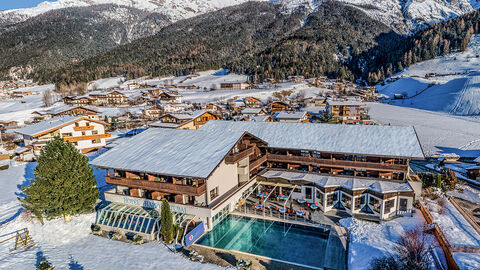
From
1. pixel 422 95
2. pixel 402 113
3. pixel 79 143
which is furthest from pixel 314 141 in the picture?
pixel 422 95

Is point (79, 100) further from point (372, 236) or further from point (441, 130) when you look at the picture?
point (441, 130)

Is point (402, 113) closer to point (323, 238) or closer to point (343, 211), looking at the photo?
point (343, 211)

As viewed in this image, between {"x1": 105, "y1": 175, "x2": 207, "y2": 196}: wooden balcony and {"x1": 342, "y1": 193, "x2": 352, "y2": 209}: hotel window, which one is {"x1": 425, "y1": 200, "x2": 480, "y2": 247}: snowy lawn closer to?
{"x1": 342, "y1": 193, "x2": 352, "y2": 209}: hotel window

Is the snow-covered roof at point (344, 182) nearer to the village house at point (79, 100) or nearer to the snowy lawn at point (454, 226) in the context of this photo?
the snowy lawn at point (454, 226)

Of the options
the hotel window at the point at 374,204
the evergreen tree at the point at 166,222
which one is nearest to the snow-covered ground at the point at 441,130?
the hotel window at the point at 374,204

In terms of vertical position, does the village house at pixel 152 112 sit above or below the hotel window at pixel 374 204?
above

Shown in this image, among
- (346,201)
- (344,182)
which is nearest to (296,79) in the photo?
(344,182)
